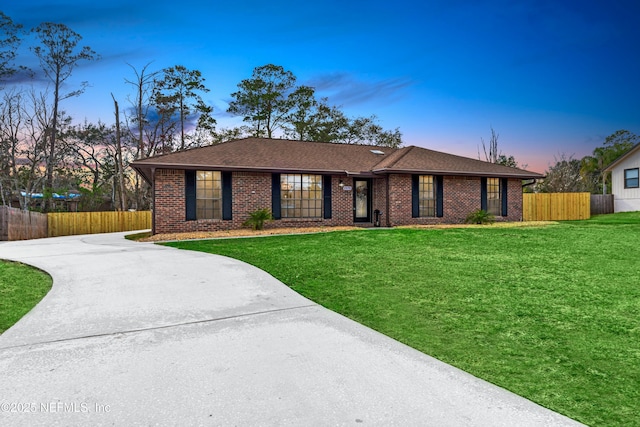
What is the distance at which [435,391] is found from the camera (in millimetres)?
2441

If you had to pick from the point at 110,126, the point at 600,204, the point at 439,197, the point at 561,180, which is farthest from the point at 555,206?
the point at 110,126

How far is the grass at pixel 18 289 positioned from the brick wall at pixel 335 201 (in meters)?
6.24

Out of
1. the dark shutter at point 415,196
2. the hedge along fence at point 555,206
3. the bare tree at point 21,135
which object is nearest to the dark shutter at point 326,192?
the dark shutter at point 415,196

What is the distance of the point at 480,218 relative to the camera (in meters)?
16.8

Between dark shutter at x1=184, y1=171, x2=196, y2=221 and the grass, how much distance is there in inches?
256

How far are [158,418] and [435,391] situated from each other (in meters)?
1.77

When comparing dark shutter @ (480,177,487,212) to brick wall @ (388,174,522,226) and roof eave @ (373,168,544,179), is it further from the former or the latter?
roof eave @ (373,168,544,179)

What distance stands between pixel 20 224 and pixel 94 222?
149 inches

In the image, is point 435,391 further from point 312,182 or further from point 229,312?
point 312,182

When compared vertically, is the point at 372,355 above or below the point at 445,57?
below

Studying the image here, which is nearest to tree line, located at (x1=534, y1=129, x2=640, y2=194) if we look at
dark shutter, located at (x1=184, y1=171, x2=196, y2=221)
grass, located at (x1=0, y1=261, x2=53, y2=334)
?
dark shutter, located at (x1=184, y1=171, x2=196, y2=221)

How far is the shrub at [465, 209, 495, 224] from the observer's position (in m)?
16.9

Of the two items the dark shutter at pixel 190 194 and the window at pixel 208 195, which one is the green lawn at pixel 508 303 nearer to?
the dark shutter at pixel 190 194

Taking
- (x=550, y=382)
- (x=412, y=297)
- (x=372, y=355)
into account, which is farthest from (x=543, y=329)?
(x=372, y=355)
